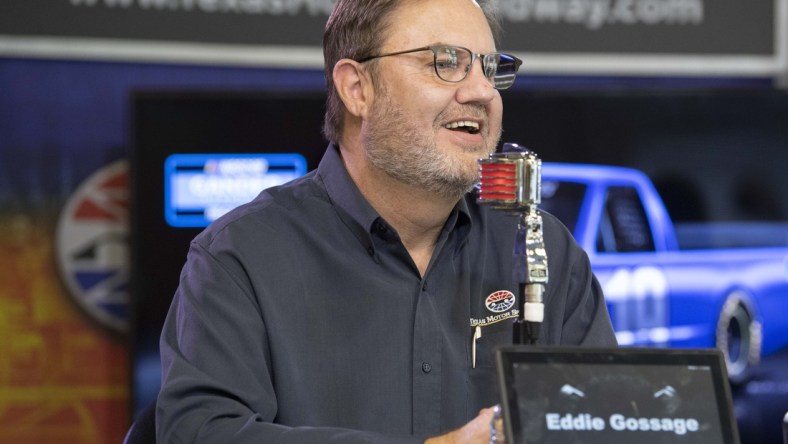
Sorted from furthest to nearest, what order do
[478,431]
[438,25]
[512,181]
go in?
[438,25] → [512,181] → [478,431]

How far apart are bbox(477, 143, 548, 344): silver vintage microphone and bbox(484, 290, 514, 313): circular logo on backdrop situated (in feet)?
1.73

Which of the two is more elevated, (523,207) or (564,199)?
(523,207)

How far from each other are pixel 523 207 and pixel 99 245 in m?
2.69

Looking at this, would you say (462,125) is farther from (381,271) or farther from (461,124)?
(381,271)

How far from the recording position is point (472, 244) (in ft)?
7.04

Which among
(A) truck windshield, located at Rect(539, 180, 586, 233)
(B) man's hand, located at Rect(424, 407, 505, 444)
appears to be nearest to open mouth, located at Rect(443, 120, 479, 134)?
(B) man's hand, located at Rect(424, 407, 505, 444)

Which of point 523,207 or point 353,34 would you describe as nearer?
point 523,207

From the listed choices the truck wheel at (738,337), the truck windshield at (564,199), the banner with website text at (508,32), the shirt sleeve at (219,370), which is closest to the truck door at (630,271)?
the truck windshield at (564,199)

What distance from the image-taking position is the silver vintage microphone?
1.48 meters

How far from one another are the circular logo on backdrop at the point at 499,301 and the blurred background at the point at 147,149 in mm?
A: 1770

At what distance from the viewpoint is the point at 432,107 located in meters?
2.02

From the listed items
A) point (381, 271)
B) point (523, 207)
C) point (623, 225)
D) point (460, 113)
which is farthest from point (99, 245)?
point (523, 207)

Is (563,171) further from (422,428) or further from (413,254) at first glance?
(422,428)

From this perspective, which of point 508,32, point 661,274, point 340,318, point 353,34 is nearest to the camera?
point 340,318
